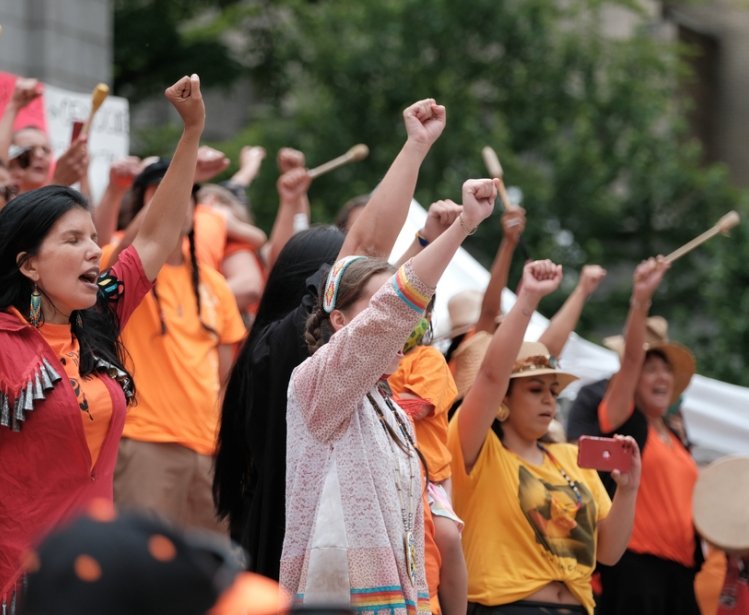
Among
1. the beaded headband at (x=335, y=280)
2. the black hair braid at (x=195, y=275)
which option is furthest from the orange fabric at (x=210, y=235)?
the beaded headband at (x=335, y=280)

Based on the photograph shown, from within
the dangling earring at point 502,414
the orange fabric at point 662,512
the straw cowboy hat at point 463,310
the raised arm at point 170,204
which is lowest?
the orange fabric at point 662,512

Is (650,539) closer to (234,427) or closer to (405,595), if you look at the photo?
(234,427)

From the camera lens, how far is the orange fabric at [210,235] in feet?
21.2

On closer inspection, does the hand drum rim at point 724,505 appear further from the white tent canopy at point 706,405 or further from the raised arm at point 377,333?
the raised arm at point 377,333

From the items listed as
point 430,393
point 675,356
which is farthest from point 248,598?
point 675,356

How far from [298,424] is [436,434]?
32.3 inches

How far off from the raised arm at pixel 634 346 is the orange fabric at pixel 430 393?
1.98 meters

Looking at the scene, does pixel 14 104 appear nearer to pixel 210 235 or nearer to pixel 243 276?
pixel 210 235

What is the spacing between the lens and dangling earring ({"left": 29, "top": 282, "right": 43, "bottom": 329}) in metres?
3.87

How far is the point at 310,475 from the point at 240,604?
1.70 meters

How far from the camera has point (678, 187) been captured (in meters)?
14.7

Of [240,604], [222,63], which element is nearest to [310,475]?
[240,604]

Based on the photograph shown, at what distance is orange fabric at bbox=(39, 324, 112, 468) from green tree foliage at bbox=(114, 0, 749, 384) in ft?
31.7

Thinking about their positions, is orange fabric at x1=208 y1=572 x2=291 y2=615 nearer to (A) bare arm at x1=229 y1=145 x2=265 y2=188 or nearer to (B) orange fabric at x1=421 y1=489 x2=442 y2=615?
(B) orange fabric at x1=421 y1=489 x2=442 y2=615
